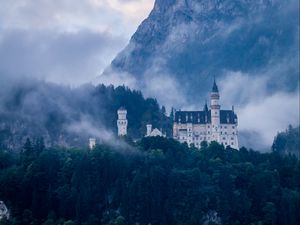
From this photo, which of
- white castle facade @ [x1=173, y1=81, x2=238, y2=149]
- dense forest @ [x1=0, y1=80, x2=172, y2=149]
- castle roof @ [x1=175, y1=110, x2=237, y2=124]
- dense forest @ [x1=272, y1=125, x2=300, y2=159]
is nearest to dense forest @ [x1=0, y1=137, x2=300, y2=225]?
white castle facade @ [x1=173, y1=81, x2=238, y2=149]

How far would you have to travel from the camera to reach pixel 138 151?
105 m

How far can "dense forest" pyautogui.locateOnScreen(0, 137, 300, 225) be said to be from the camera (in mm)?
96438

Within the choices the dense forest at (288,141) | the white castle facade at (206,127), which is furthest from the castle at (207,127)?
the dense forest at (288,141)

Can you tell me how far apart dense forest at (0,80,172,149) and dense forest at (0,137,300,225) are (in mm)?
26708

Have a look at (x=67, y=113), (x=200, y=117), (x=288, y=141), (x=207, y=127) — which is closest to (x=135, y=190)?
(x=207, y=127)

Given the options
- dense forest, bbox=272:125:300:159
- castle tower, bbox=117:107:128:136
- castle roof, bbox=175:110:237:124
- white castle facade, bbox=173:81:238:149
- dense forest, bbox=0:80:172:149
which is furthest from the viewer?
dense forest, bbox=272:125:300:159

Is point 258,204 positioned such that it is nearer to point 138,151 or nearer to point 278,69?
point 138,151

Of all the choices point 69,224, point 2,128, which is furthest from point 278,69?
point 69,224

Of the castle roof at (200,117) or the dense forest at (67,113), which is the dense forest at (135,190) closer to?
the castle roof at (200,117)

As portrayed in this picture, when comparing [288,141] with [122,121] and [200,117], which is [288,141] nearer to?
A: [200,117]

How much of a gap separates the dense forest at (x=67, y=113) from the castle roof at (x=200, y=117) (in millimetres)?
2311

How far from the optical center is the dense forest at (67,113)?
134 metres

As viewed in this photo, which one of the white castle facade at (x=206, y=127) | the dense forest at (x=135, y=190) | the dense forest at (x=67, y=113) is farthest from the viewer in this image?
the dense forest at (x=67, y=113)

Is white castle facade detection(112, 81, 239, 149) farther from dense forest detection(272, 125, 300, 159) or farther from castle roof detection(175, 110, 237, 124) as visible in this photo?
dense forest detection(272, 125, 300, 159)
